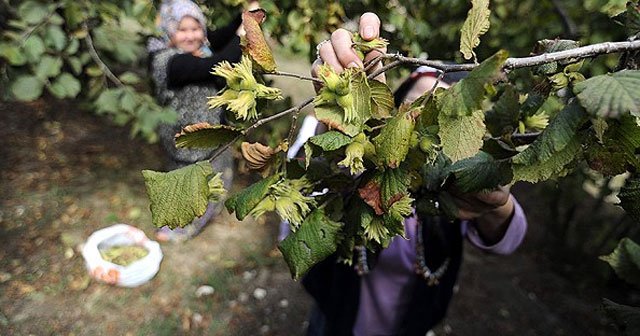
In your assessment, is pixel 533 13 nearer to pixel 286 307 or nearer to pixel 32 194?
pixel 286 307

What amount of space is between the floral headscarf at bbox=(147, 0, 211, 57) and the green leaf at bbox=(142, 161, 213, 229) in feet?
6.23

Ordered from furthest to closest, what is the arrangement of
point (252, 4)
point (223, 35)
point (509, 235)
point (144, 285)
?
point (144, 285)
point (223, 35)
point (252, 4)
point (509, 235)

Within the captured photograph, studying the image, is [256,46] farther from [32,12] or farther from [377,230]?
[32,12]

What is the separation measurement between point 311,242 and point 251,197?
0.09 metres

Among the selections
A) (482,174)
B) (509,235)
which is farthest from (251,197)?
(509,235)

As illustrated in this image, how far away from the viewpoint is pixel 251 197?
56 centimetres

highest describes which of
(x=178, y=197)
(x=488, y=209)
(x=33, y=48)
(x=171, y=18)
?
(x=178, y=197)

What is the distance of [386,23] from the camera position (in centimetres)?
191

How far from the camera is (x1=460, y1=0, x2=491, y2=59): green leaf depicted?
493mm

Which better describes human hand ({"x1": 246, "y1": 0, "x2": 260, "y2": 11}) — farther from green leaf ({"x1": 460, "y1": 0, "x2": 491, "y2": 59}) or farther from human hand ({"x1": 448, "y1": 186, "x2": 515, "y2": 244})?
green leaf ({"x1": 460, "y1": 0, "x2": 491, "y2": 59})

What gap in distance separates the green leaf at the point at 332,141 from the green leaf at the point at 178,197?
13 cm

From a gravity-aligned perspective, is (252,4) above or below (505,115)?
below

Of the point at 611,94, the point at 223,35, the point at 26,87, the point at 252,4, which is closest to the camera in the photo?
the point at 611,94

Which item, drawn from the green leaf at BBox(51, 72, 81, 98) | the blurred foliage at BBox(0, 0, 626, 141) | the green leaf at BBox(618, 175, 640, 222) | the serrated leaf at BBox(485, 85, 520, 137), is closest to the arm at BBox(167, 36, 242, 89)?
the blurred foliage at BBox(0, 0, 626, 141)
